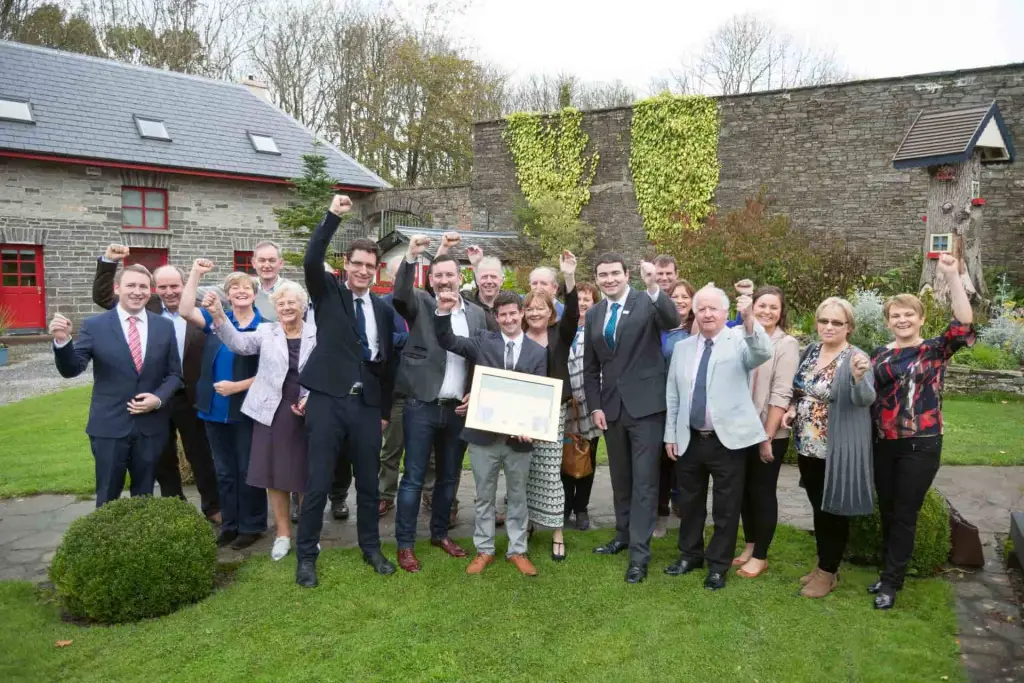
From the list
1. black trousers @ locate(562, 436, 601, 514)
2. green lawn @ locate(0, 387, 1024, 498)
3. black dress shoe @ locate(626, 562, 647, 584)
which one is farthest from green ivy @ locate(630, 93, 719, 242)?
black dress shoe @ locate(626, 562, 647, 584)

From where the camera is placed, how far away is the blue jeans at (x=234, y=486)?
16.9 feet

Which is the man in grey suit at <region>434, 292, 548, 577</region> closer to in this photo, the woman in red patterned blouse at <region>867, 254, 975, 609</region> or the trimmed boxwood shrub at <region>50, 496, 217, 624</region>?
the trimmed boxwood shrub at <region>50, 496, 217, 624</region>

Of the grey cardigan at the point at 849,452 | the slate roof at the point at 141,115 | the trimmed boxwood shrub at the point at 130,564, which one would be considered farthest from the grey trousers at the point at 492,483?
the slate roof at the point at 141,115

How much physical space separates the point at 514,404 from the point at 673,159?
16281 millimetres

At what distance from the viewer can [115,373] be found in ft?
14.9

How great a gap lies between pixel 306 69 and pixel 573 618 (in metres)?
31.4

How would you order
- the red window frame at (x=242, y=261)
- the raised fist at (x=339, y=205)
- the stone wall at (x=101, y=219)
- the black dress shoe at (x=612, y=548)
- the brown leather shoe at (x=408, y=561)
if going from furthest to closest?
the red window frame at (x=242, y=261) → the stone wall at (x=101, y=219) → the black dress shoe at (x=612, y=548) → the brown leather shoe at (x=408, y=561) → the raised fist at (x=339, y=205)

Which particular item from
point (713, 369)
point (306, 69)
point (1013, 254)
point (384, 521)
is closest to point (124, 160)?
point (306, 69)

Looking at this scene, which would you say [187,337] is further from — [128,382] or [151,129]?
[151,129]

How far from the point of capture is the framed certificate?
175 inches

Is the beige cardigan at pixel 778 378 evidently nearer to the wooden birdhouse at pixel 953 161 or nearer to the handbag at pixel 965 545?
the handbag at pixel 965 545

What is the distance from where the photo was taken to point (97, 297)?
5.32m

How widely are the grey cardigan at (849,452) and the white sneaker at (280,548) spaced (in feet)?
11.8

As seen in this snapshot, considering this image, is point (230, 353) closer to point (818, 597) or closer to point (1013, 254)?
point (818, 597)
